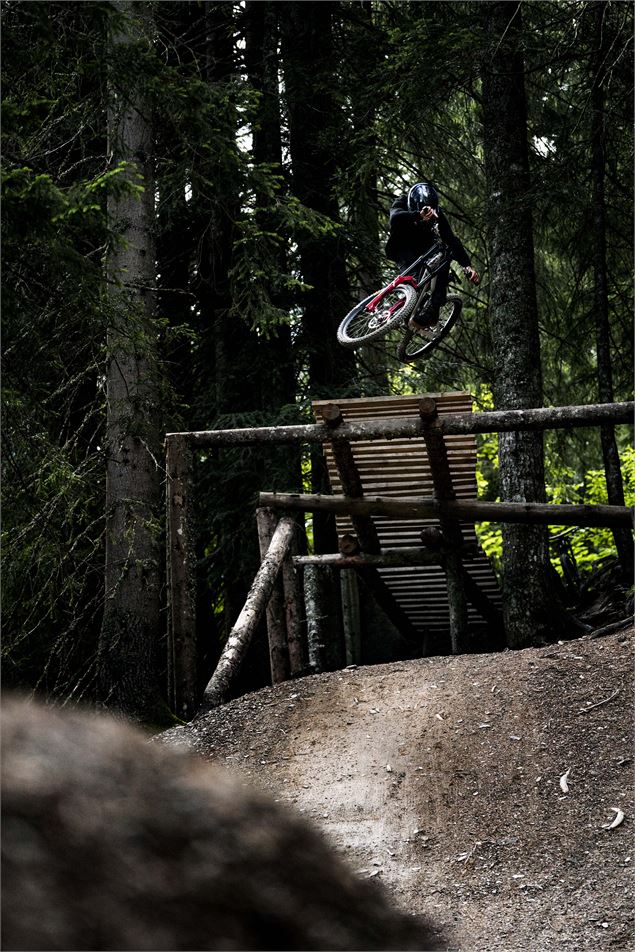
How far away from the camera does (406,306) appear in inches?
382

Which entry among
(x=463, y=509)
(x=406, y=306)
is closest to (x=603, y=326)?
(x=463, y=509)

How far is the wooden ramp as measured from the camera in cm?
989

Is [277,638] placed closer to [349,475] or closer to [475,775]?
[349,475]

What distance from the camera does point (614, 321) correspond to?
13.8 m

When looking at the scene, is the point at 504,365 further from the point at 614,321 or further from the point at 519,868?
the point at 519,868

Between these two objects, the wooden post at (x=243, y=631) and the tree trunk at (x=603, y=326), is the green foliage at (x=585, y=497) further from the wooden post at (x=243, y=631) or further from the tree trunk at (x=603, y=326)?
the wooden post at (x=243, y=631)

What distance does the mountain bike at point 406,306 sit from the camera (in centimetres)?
977

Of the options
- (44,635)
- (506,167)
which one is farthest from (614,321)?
(44,635)

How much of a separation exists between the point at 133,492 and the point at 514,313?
467 cm

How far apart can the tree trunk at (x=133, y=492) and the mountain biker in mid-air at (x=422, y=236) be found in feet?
8.17

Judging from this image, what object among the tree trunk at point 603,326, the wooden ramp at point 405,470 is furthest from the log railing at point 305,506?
the tree trunk at point 603,326

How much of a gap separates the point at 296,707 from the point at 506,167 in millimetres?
6722

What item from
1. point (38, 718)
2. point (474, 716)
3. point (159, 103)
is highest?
point (159, 103)

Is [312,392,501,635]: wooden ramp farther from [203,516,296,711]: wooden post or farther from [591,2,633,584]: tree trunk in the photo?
[591,2,633,584]: tree trunk
